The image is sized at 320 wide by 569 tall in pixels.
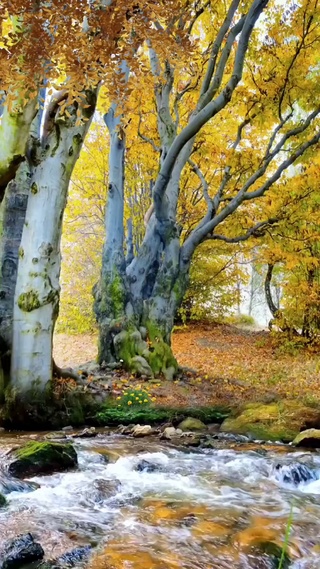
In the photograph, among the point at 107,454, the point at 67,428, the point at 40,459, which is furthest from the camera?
the point at 67,428

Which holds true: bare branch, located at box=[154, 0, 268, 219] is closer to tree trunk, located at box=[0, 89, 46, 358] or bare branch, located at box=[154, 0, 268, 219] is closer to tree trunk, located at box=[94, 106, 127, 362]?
tree trunk, located at box=[94, 106, 127, 362]

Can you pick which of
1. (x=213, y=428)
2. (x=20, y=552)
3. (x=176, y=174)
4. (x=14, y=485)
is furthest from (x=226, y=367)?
(x=20, y=552)

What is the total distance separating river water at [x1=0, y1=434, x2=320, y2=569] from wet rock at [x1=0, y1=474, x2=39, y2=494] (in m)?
0.08

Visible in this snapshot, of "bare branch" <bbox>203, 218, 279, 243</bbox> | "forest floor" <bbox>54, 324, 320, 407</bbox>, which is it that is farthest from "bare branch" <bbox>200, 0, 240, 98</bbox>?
"forest floor" <bbox>54, 324, 320, 407</bbox>

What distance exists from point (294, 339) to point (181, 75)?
9.19 meters

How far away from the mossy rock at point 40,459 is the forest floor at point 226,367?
2.97 metres

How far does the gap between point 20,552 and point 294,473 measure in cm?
349

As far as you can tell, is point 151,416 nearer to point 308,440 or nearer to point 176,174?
point 308,440

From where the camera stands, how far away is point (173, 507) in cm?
450

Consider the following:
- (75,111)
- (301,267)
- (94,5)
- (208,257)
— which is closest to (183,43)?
(94,5)

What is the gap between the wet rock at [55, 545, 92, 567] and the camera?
325 cm

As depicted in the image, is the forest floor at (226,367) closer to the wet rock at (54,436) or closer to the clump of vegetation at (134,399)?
the clump of vegetation at (134,399)

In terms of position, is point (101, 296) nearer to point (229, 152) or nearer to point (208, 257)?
point (229, 152)

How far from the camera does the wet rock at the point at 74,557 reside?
325 cm
